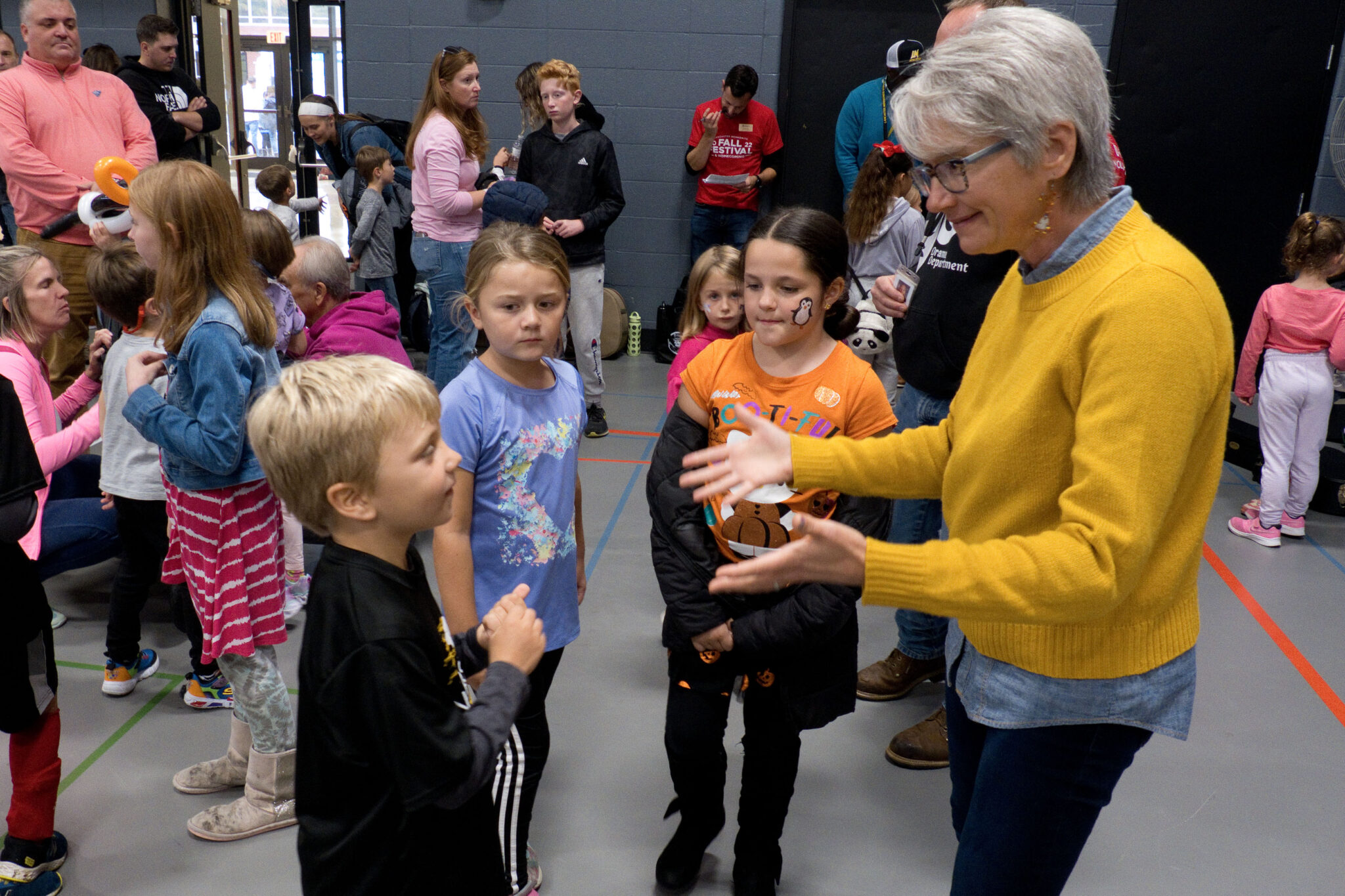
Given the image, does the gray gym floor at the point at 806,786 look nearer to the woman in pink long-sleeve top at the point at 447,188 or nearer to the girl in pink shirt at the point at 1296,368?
the girl in pink shirt at the point at 1296,368

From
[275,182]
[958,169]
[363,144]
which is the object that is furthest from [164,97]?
[958,169]

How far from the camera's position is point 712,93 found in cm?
709

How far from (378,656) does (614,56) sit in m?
6.62

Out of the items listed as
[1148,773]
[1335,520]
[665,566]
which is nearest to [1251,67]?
[1335,520]

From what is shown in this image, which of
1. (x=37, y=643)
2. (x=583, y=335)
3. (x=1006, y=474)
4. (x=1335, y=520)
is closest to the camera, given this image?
(x=1006, y=474)

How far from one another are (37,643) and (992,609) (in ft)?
6.24

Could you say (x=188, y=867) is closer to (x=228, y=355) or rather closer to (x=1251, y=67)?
(x=228, y=355)

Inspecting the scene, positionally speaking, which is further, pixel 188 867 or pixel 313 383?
pixel 188 867

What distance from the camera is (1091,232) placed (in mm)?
1223

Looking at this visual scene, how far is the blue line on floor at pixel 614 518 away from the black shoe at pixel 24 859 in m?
1.66

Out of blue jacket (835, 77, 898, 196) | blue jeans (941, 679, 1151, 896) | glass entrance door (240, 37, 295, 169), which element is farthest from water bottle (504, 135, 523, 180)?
blue jeans (941, 679, 1151, 896)

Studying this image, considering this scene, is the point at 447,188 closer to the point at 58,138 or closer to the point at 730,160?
the point at 58,138

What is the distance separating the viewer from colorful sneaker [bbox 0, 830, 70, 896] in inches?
82.0

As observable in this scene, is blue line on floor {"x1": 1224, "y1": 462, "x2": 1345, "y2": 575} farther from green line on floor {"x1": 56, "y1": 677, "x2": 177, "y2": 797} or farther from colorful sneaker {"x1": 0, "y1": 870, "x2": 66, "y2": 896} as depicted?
colorful sneaker {"x1": 0, "y1": 870, "x2": 66, "y2": 896}
